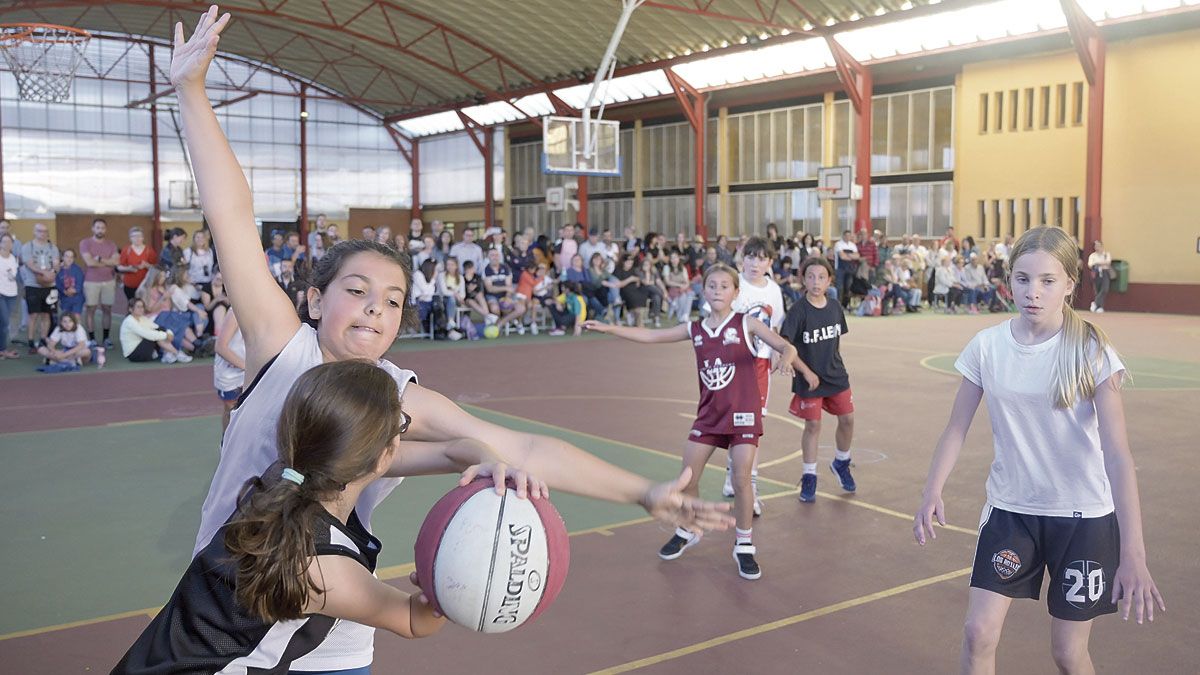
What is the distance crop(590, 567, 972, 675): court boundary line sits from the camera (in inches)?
162

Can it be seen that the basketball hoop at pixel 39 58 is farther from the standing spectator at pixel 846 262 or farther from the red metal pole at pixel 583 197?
the standing spectator at pixel 846 262

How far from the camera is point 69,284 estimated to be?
15.2 m

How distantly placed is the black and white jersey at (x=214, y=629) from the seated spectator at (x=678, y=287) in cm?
1942

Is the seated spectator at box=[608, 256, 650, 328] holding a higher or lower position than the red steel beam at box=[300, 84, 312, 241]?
lower

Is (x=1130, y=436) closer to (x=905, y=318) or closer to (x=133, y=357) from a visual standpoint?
(x=133, y=357)

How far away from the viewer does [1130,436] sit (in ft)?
29.1

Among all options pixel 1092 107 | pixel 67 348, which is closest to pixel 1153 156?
pixel 1092 107

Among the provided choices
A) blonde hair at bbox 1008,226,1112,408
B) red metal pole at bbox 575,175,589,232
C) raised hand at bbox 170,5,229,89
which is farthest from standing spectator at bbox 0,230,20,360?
red metal pole at bbox 575,175,589,232

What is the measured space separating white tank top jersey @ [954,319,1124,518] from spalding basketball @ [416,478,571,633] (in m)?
1.71

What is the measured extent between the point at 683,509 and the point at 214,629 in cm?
99

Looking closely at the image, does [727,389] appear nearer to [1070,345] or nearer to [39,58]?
[1070,345]

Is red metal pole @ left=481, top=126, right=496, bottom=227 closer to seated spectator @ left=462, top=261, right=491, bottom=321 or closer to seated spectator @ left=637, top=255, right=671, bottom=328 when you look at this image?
seated spectator @ left=637, top=255, right=671, bottom=328

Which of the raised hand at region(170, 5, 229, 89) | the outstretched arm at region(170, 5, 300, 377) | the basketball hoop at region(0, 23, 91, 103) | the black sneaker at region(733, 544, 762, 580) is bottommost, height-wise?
the black sneaker at region(733, 544, 762, 580)

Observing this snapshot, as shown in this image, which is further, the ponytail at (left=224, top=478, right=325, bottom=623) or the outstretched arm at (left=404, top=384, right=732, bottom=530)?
the outstretched arm at (left=404, top=384, right=732, bottom=530)
